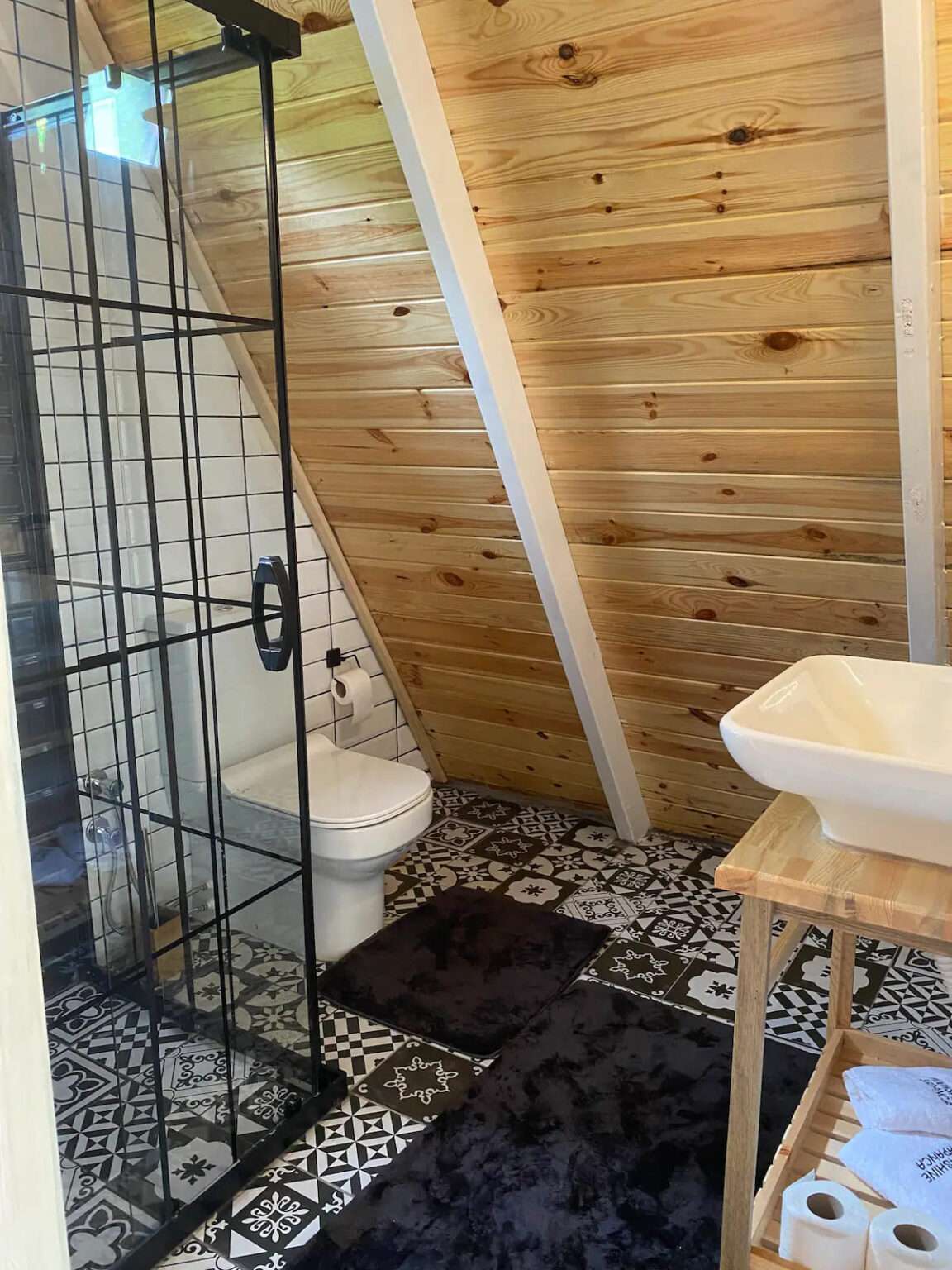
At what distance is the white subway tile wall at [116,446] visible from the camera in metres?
1.48

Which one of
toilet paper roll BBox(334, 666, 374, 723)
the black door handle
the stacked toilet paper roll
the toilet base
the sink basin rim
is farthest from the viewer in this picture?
toilet paper roll BBox(334, 666, 374, 723)

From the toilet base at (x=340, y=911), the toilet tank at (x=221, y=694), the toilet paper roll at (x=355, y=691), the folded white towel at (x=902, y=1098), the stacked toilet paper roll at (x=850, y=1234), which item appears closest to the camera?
the stacked toilet paper roll at (x=850, y=1234)

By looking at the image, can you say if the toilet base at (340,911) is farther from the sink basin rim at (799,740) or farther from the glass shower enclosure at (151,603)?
the sink basin rim at (799,740)

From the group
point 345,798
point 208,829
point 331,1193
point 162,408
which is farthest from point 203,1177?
point 162,408

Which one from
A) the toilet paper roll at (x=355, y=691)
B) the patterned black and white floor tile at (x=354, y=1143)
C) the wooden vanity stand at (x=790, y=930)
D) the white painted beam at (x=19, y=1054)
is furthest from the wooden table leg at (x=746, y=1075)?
the toilet paper roll at (x=355, y=691)

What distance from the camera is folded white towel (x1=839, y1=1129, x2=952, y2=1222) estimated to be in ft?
4.99

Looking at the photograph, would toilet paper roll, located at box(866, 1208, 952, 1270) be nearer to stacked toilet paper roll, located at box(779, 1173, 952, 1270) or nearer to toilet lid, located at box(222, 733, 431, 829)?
stacked toilet paper roll, located at box(779, 1173, 952, 1270)

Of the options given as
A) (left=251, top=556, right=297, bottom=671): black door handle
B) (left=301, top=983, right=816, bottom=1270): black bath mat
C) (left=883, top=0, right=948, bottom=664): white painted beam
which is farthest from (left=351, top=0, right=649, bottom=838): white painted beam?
(left=301, top=983, right=816, bottom=1270): black bath mat

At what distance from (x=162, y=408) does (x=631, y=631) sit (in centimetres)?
162

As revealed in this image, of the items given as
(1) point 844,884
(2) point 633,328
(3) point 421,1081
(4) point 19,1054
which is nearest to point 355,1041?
(3) point 421,1081

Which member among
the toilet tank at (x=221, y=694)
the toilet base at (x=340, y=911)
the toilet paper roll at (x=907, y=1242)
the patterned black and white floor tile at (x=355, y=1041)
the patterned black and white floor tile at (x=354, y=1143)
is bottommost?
the patterned black and white floor tile at (x=355, y=1041)

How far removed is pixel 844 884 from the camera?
4.48ft

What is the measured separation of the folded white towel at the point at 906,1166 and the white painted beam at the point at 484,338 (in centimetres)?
152

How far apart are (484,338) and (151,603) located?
38.9 inches
